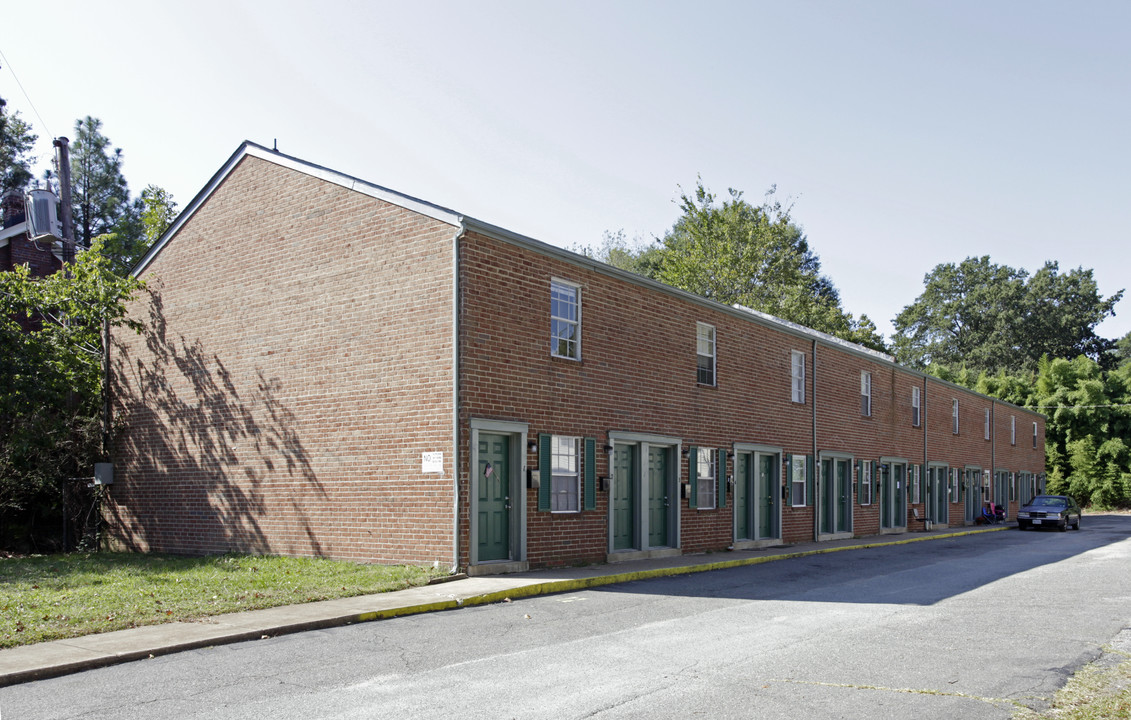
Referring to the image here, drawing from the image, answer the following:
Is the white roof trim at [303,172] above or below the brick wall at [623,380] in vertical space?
above

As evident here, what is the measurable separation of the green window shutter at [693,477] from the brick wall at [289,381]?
23.7ft

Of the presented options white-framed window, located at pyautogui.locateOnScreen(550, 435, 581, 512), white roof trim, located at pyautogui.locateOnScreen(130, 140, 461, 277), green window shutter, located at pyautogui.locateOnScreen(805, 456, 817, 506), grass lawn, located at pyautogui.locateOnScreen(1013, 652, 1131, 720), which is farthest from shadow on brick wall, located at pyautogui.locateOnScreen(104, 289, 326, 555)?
green window shutter, located at pyautogui.locateOnScreen(805, 456, 817, 506)

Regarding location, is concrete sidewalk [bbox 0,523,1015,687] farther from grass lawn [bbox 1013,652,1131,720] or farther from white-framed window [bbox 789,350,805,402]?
white-framed window [bbox 789,350,805,402]

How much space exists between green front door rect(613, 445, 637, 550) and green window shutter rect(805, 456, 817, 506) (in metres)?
8.66

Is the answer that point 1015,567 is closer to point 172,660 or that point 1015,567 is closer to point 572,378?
point 572,378

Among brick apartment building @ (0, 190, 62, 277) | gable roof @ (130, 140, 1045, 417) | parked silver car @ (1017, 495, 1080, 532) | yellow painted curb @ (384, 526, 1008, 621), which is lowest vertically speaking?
parked silver car @ (1017, 495, 1080, 532)

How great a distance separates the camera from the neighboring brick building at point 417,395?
14.9 m

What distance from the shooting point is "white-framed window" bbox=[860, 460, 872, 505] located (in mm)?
28750

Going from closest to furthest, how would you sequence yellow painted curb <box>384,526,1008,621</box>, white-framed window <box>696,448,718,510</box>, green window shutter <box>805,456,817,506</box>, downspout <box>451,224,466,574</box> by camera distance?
yellow painted curb <box>384,526,1008,621</box>
downspout <box>451,224,466,574</box>
white-framed window <box>696,448,718,510</box>
green window shutter <box>805,456,817,506</box>

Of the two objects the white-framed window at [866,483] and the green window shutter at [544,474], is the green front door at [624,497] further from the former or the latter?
the white-framed window at [866,483]

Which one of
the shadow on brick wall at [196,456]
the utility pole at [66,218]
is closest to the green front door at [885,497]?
the shadow on brick wall at [196,456]

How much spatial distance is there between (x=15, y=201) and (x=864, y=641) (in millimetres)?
32597

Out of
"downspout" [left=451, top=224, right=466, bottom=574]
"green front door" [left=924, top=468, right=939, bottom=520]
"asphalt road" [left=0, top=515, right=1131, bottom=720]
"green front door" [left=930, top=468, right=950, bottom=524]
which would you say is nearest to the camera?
"asphalt road" [left=0, top=515, right=1131, bottom=720]

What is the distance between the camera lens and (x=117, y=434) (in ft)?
68.1
